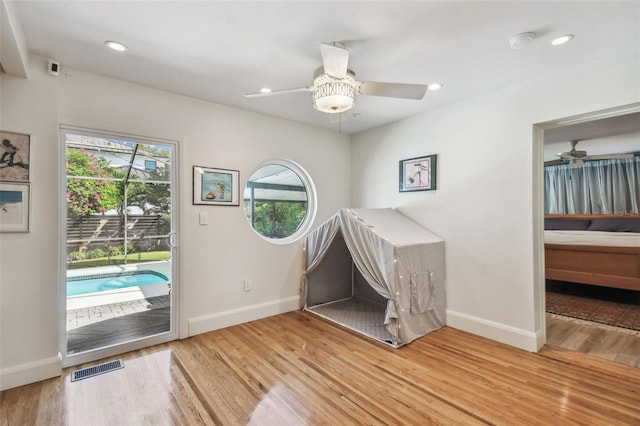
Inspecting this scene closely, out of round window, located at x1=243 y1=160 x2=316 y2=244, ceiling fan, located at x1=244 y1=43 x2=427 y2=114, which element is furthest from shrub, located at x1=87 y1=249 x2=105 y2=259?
ceiling fan, located at x1=244 y1=43 x2=427 y2=114

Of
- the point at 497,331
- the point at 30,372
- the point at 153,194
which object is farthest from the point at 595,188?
the point at 30,372

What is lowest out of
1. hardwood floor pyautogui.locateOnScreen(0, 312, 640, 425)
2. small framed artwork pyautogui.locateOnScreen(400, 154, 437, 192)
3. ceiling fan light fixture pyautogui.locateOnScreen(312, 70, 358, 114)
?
hardwood floor pyautogui.locateOnScreen(0, 312, 640, 425)

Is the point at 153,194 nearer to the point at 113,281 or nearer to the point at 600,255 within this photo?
the point at 113,281

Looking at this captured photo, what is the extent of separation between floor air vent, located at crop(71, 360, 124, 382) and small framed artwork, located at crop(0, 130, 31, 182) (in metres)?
1.52

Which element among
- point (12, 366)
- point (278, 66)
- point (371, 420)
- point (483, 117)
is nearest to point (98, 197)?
point (12, 366)

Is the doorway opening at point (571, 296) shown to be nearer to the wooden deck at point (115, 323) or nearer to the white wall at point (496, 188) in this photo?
the white wall at point (496, 188)

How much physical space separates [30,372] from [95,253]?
1.96 m

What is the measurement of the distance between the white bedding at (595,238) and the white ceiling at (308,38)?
3.21 meters

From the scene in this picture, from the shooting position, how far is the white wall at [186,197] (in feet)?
6.89

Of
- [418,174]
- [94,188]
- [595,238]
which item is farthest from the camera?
[595,238]

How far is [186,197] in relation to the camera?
9.64ft

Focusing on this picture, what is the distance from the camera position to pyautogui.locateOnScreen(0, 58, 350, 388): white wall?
6.89 feet

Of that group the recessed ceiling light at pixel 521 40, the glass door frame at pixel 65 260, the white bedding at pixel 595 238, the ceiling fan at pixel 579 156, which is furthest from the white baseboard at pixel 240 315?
the ceiling fan at pixel 579 156

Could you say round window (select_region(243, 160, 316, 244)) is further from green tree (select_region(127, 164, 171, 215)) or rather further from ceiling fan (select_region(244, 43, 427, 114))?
ceiling fan (select_region(244, 43, 427, 114))
